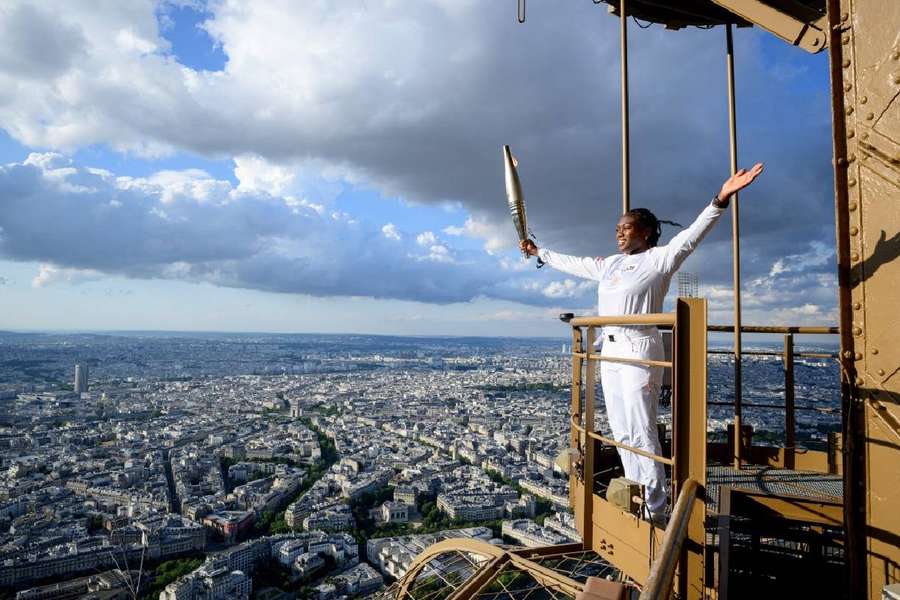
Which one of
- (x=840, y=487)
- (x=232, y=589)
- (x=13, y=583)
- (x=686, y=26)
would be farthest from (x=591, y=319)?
(x=13, y=583)

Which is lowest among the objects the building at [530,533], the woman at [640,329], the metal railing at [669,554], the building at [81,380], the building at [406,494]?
the building at [406,494]

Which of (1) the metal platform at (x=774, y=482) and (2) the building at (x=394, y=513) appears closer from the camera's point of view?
(1) the metal platform at (x=774, y=482)

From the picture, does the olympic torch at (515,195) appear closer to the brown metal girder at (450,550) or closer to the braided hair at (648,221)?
the braided hair at (648,221)

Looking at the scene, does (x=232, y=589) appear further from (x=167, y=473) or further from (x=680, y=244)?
(x=680, y=244)

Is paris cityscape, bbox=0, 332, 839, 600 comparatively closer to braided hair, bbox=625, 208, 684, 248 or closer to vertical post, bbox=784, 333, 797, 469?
vertical post, bbox=784, 333, 797, 469

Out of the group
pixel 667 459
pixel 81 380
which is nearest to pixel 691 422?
pixel 667 459

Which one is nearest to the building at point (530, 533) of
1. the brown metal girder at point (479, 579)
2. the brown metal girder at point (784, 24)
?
the brown metal girder at point (479, 579)
